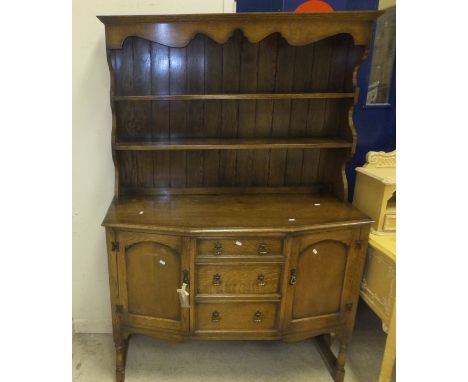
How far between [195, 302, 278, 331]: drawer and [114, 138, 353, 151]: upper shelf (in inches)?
29.3

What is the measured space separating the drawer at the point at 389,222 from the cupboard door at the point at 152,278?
40.2 inches

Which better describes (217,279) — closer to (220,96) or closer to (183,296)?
(183,296)

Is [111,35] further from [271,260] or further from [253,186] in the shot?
[271,260]

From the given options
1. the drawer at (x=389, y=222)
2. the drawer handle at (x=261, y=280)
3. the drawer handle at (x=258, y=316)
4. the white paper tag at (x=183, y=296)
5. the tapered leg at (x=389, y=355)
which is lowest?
the tapered leg at (x=389, y=355)

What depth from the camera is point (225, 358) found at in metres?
1.88

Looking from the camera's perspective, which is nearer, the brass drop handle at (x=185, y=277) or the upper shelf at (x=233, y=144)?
the brass drop handle at (x=185, y=277)

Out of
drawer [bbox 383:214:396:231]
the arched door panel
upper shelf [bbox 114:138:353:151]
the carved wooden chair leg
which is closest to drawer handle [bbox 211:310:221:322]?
the arched door panel

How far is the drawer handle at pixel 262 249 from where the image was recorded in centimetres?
146

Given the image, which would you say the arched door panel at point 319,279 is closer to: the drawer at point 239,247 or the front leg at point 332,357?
the drawer at point 239,247

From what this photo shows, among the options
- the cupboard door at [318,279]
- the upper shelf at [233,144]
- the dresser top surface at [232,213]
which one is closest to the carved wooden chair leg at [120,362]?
the dresser top surface at [232,213]

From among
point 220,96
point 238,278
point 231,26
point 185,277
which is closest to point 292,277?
point 238,278

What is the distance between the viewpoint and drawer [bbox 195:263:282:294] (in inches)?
58.2

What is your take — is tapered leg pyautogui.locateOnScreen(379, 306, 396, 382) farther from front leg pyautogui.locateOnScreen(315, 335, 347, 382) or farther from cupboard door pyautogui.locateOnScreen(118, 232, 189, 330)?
cupboard door pyautogui.locateOnScreen(118, 232, 189, 330)

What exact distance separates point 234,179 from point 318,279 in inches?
27.4
